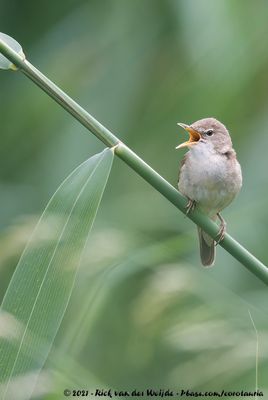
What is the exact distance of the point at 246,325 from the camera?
2551 millimetres

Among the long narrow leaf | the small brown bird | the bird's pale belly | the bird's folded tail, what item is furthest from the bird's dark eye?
the long narrow leaf

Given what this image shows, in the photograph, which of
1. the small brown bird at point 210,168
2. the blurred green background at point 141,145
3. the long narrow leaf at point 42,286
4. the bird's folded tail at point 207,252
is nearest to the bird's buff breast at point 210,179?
the small brown bird at point 210,168

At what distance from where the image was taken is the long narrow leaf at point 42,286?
1.63 m

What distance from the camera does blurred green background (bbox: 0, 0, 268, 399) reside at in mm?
2795

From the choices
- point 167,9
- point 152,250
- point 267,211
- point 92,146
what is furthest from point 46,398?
point 167,9

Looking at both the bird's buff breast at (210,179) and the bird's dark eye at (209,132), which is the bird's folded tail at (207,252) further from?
the bird's dark eye at (209,132)

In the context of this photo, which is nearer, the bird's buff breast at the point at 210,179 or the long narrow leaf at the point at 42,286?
the long narrow leaf at the point at 42,286

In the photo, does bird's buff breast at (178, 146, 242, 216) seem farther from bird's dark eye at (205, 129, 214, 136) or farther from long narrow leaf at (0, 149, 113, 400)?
long narrow leaf at (0, 149, 113, 400)

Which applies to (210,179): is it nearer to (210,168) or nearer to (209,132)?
(210,168)

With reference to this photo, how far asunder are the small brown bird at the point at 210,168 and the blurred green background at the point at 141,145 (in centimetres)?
20

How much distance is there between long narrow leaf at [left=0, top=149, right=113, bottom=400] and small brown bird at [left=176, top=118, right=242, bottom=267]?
142 centimetres

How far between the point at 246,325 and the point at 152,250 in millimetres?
508

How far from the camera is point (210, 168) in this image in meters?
3.21

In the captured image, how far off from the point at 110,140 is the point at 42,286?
1.30 feet
